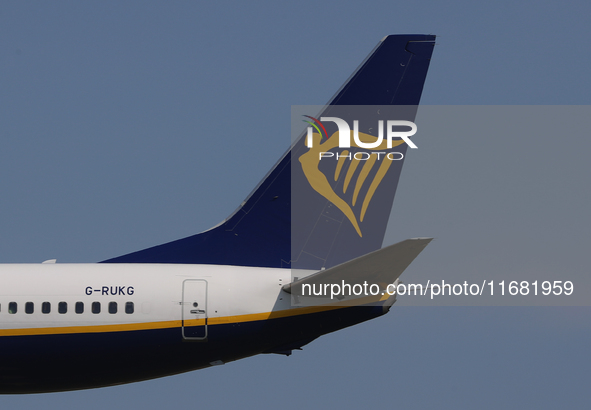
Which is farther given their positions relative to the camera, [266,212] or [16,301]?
[266,212]

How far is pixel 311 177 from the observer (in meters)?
26.8

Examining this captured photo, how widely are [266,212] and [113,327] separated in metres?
5.83

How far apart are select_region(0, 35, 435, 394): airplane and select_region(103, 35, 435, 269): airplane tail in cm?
3

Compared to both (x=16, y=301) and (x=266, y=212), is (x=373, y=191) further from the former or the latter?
(x=16, y=301)

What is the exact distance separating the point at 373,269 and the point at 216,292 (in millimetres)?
4829

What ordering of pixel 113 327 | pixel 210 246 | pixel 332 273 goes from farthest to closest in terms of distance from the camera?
pixel 210 246 < pixel 113 327 < pixel 332 273

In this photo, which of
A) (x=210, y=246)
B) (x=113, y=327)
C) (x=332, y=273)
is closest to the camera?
(x=332, y=273)

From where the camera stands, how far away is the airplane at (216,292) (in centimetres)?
2414

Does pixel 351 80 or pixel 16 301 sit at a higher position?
pixel 351 80

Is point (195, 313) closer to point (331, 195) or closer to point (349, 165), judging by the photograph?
point (331, 195)

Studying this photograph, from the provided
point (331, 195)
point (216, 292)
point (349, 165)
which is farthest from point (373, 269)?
point (349, 165)

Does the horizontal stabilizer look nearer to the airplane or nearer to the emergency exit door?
the airplane

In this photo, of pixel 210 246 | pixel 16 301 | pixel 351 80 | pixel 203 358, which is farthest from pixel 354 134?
pixel 16 301

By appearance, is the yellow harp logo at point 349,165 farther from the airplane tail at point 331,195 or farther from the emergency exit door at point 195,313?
the emergency exit door at point 195,313
